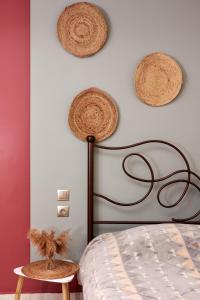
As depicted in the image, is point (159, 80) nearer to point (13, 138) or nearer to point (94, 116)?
point (94, 116)

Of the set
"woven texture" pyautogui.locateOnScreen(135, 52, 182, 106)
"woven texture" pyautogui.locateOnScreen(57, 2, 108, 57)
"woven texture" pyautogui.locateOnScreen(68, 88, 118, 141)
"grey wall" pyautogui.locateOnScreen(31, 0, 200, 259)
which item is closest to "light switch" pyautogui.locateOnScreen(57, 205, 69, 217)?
"grey wall" pyautogui.locateOnScreen(31, 0, 200, 259)

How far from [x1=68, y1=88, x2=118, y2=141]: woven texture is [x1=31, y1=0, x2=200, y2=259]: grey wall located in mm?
51

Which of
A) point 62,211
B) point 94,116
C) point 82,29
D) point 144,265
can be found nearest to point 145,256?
point 144,265

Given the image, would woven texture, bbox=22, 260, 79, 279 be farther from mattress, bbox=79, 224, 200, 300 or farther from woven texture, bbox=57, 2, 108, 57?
woven texture, bbox=57, 2, 108, 57

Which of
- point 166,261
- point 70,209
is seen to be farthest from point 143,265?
point 70,209

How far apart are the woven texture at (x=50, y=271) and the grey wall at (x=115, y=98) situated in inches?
8.3

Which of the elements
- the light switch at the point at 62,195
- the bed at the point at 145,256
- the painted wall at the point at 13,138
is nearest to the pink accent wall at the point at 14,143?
the painted wall at the point at 13,138

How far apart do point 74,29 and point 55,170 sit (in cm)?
90

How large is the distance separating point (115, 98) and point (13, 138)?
2.32ft

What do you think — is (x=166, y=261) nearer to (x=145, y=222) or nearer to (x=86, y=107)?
(x=145, y=222)

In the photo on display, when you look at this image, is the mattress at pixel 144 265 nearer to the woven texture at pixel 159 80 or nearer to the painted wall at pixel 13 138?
the painted wall at pixel 13 138

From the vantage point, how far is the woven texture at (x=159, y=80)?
2918 millimetres

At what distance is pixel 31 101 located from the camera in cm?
287

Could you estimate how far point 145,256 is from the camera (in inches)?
96.8
